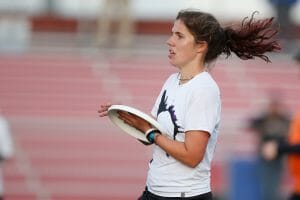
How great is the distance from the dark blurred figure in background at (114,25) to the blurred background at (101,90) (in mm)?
20

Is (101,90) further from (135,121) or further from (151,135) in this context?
(151,135)

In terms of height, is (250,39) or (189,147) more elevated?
(250,39)

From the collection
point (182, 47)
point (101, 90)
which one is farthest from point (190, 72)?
point (101, 90)

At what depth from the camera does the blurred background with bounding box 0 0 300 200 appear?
1291cm

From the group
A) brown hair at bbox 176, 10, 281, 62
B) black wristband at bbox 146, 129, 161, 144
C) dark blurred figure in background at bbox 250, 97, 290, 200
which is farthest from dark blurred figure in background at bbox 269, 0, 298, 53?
black wristband at bbox 146, 129, 161, 144

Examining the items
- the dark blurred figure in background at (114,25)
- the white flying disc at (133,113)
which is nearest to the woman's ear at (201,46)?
the white flying disc at (133,113)

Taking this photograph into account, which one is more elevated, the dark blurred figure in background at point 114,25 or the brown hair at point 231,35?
the brown hair at point 231,35

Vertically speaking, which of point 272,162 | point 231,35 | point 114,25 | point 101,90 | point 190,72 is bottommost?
point 101,90

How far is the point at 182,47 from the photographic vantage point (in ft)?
15.4

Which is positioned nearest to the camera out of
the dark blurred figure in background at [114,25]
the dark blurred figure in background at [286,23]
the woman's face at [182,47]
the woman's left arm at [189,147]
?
the woman's left arm at [189,147]

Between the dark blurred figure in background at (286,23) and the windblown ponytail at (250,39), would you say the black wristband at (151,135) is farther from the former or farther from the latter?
the dark blurred figure in background at (286,23)

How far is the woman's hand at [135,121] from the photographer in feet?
15.4

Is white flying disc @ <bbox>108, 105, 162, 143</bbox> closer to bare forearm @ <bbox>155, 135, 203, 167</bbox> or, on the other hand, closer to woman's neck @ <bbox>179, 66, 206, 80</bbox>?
bare forearm @ <bbox>155, 135, 203, 167</bbox>

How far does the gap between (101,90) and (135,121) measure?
1092 cm
